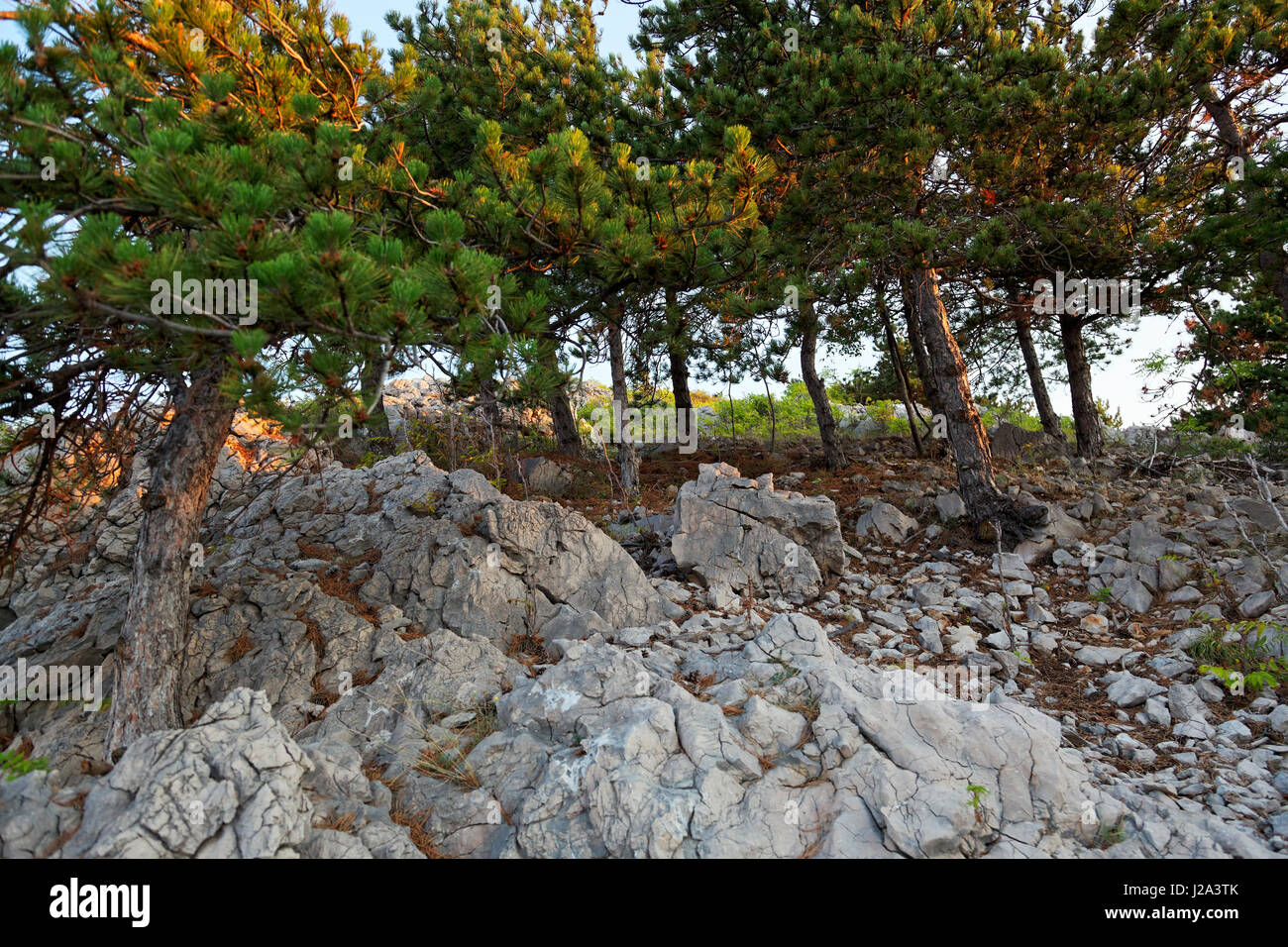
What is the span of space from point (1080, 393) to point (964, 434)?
686 cm

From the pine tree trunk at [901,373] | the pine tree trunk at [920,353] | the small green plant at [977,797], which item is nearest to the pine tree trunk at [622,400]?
the pine tree trunk at [920,353]

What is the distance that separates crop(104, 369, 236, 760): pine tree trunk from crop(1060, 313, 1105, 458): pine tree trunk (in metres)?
16.0

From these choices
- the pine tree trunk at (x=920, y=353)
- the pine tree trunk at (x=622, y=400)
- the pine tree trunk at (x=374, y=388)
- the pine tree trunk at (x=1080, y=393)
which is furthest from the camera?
the pine tree trunk at (x=1080, y=393)

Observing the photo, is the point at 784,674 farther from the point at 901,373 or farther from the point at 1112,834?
the point at 901,373

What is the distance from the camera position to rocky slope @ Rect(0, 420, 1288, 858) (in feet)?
13.1

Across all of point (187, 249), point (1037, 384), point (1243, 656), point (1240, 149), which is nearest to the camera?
point (187, 249)

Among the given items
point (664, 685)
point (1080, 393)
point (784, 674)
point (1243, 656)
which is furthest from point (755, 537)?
point (1080, 393)

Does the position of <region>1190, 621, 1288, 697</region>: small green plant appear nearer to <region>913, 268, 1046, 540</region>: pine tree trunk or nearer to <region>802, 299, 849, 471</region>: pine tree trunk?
<region>913, 268, 1046, 540</region>: pine tree trunk

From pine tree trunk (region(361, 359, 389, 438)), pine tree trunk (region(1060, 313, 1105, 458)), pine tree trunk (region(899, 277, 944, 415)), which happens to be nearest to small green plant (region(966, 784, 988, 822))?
pine tree trunk (region(361, 359, 389, 438))

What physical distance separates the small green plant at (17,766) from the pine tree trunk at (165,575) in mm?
586

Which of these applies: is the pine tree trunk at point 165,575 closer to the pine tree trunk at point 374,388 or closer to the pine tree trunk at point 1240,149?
the pine tree trunk at point 374,388

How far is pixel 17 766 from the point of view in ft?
13.7

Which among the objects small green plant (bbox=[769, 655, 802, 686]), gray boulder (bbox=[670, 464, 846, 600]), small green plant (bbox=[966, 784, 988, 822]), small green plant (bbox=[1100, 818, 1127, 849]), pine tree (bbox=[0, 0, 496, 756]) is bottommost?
small green plant (bbox=[1100, 818, 1127, 849])

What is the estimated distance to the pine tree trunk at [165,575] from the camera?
515cm
